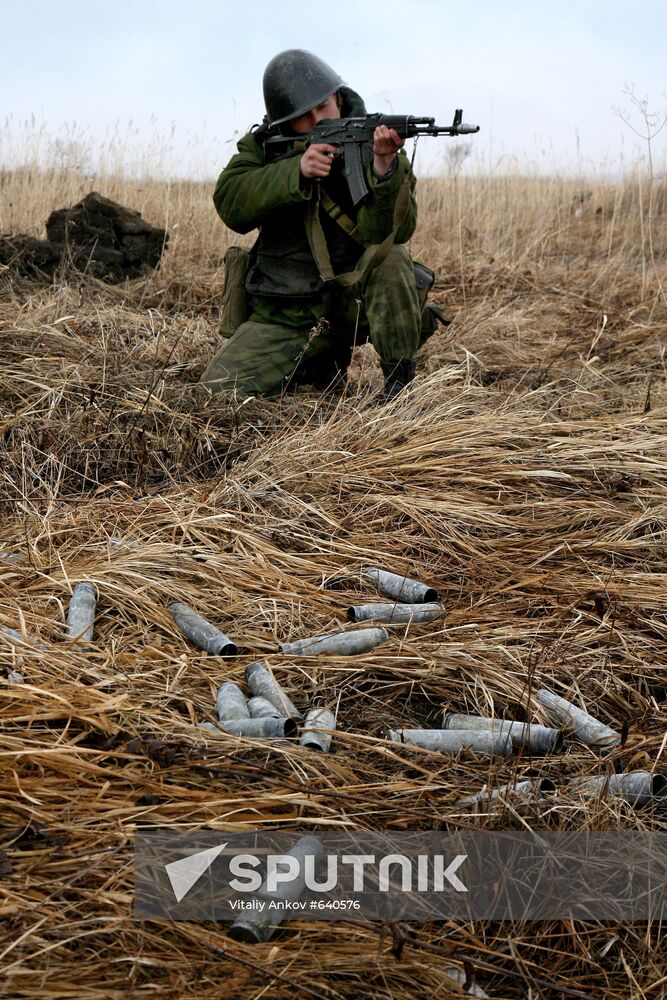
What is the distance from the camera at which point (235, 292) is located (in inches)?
186

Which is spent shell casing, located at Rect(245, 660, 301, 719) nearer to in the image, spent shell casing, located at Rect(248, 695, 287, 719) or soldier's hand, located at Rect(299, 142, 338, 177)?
spent shell casing, located at Rect(248, 695, 287, 719)

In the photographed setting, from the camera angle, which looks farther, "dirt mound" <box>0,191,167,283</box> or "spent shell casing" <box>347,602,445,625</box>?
"dirt mound" <box>0,191,167,283</box>

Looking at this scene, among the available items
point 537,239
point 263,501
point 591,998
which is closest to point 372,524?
point 263,501

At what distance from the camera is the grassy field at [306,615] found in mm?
1620

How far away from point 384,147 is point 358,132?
18 centimetres

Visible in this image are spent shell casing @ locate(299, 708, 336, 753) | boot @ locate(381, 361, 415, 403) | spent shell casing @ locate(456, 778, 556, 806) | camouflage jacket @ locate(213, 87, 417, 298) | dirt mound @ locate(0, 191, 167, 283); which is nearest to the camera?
spent shell casing @ locate(456, 778, 556, 806)

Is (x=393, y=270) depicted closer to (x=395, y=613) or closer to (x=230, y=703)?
(x=395, y=613)

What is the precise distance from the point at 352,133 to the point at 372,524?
1.91 m

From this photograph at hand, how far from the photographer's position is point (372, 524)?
325 cm

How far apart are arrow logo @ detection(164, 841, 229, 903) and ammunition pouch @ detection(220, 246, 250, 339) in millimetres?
3313

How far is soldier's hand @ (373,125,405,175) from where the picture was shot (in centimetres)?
405

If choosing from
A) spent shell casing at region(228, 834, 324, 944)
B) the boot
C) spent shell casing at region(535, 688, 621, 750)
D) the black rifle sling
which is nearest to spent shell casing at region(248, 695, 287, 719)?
spent shell casing at region(228, 834, 324, 944)

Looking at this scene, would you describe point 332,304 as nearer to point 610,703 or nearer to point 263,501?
point 263,501

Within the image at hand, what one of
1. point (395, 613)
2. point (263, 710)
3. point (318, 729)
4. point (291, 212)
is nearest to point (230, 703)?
point (263, 710)
